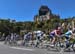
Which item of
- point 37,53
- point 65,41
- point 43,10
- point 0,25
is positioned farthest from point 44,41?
point 43,10

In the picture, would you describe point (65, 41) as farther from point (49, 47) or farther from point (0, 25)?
point (0, 25)

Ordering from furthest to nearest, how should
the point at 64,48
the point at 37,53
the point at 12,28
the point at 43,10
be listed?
1. the point at 43,10
2. the point at 12,28
3. the point at 64,48
4. the point at 37,53

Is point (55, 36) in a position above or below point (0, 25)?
below

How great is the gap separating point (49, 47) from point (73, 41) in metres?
2.47

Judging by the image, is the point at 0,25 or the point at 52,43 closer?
the point at 52,43

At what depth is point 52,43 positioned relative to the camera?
59.8 ft

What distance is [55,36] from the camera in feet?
59.1

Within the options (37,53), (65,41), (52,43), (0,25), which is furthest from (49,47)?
(0,25)

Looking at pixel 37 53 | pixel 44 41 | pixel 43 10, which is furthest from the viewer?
pixel 43 10

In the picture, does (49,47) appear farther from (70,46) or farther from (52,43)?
(70,46)

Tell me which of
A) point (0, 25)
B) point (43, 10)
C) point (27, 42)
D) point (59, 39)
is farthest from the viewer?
point (43, 10)

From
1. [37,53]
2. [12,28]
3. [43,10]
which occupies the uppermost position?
[43,10]

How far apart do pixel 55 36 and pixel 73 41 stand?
1726 mm

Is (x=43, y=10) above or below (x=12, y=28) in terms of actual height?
above
